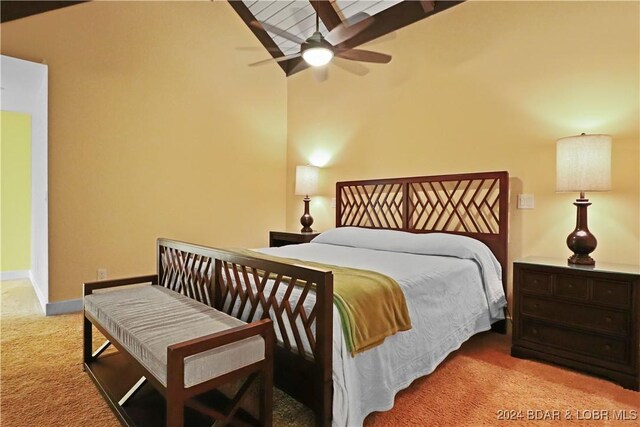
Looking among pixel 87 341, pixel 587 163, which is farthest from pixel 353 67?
pixel 87 341

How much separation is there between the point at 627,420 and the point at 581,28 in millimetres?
2568

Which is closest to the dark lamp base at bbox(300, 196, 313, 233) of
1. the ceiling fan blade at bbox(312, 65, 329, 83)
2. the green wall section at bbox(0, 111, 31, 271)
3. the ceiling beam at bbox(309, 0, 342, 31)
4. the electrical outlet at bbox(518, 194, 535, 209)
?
the ceiling fan blade at bbox(312, 65, 329, 83)

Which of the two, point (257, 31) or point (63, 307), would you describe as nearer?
point (63, 307)

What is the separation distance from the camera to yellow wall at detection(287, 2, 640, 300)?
7.79 ft

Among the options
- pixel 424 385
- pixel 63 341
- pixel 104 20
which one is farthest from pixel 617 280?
pixel 104 20

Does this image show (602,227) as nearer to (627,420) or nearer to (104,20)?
(627,420)

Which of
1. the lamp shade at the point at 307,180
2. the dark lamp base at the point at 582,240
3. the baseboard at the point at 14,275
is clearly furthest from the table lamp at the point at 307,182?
the baseboard at the point at 14,275

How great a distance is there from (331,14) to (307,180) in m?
1.92

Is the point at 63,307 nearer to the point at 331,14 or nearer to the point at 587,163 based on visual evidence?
the point at 331,14

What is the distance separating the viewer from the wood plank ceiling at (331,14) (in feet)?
11.4

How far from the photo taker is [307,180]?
167 inches

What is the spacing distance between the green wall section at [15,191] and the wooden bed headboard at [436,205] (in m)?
4.16

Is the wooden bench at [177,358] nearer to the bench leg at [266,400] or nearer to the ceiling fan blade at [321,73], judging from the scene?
the bench leg at [266,400]

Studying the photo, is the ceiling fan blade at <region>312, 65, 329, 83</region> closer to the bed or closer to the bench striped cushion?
the bed
